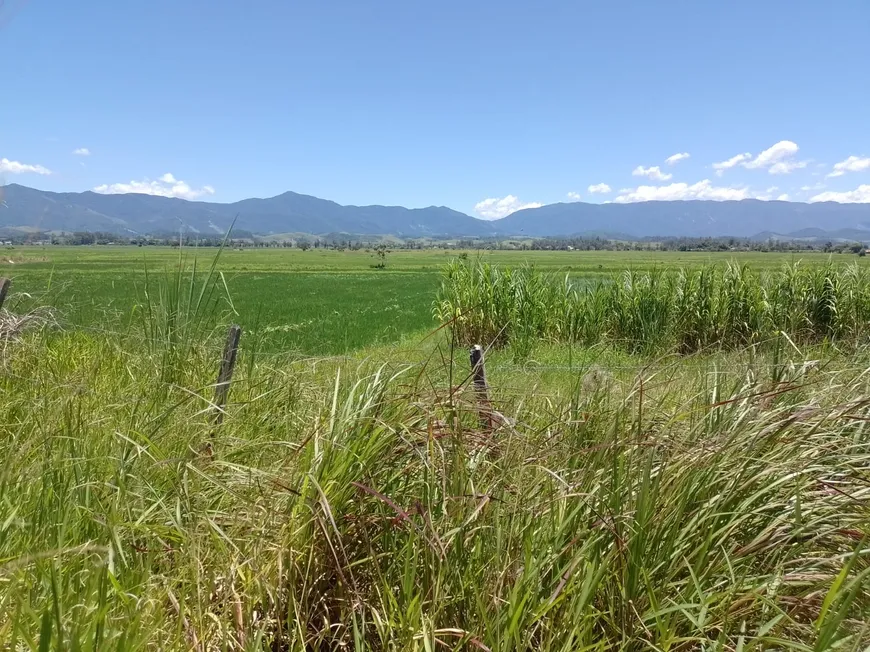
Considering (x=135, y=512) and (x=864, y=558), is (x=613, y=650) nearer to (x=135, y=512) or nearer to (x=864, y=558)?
(x=864, y=558)

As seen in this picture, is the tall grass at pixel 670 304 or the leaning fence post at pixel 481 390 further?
the tall grass at pixel 670 304

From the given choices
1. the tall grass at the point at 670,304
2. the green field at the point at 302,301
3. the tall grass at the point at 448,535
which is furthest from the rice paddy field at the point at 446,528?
the tall grass at the point at 670,304

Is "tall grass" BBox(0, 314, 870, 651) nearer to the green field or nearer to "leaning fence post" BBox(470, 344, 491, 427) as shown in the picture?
"leaning fence post" BBox(470, 344, 491, 427)

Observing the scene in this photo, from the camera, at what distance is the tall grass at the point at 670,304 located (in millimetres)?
12391

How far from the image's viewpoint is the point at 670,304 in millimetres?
12469

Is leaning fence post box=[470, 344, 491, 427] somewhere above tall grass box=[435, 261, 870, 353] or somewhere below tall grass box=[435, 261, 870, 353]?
above

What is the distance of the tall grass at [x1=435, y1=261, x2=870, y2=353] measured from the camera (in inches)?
488

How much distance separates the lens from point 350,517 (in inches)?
86.7

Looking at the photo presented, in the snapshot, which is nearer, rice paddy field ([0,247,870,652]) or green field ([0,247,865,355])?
rice paddy field ([0,247,870,652])

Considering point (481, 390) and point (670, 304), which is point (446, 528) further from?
point (670, 304)

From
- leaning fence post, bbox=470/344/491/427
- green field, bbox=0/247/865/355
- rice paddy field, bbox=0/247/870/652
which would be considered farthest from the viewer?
green field, bbox=0/247/865/355

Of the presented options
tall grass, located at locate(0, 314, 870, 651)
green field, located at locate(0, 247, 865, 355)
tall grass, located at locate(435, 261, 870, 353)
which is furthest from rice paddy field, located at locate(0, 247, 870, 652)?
tall grass, located at locate(435, 261, 870, 353)

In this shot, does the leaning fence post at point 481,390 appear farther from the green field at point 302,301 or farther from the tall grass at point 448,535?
the green field at point 302,301

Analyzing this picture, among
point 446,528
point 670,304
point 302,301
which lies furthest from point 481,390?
point 302,301
